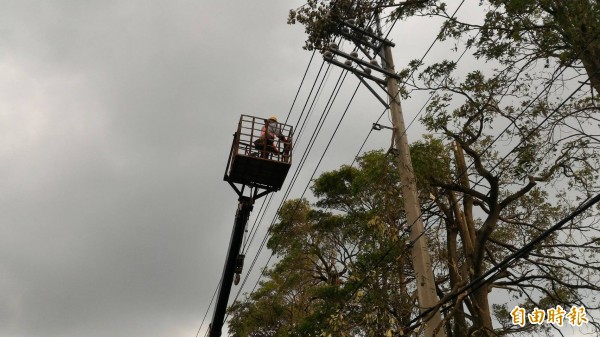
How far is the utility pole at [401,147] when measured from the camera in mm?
7180

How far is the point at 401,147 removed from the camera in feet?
27.6

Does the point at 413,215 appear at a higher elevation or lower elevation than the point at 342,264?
lower

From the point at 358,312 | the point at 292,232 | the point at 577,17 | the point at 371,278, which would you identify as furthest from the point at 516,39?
the point at 292,232

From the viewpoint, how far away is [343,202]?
18594 millimetres

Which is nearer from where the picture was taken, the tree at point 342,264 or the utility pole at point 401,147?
the utility pole at point 401,147

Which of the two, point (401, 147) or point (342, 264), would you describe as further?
point (342, 264)

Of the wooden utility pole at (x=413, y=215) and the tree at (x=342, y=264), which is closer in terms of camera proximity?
the wooden utility pole at (x=413, y=215)

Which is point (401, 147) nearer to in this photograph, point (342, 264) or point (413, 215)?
point (413, 215)

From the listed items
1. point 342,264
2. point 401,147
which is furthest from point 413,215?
point 342,264

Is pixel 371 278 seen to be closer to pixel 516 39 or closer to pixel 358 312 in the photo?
pixel 358 312

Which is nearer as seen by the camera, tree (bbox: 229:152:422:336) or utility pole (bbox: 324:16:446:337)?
utility pole (bbox: 324:16:446:337)

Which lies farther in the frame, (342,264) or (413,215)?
(342,264)

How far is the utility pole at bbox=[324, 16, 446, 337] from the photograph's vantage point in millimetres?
7180

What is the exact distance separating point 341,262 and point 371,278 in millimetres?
8285
